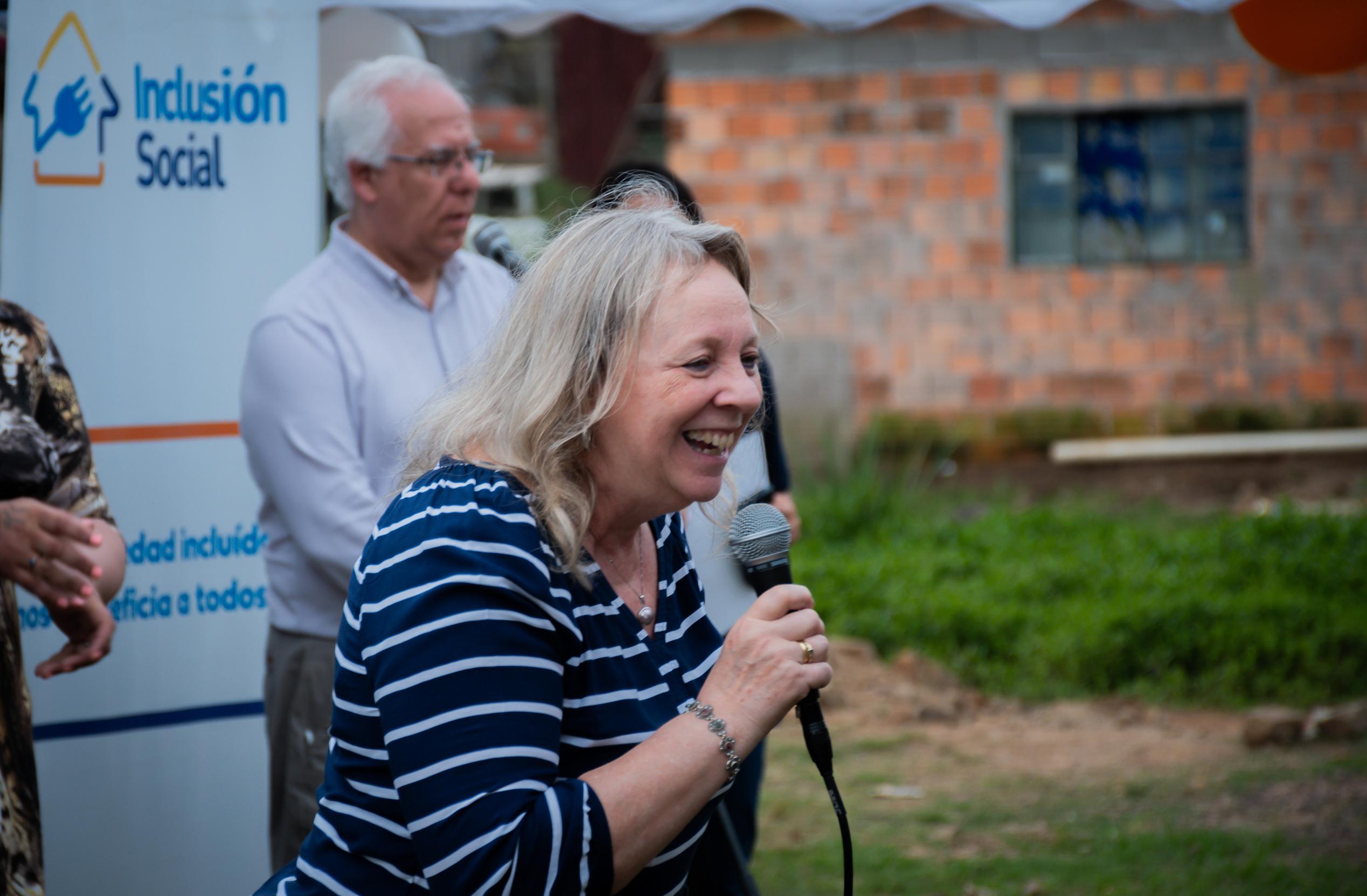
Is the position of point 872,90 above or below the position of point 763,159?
above

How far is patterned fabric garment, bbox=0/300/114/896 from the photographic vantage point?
2.57 metres

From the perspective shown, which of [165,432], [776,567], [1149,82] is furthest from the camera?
[1149,82]

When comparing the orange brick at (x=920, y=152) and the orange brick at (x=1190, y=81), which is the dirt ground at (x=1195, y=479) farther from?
the orange brick at (x=1190, y=81)

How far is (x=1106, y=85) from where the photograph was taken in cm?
1077

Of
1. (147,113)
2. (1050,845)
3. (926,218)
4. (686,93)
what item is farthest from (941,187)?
(147,113)

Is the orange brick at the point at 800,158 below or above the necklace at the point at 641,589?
above

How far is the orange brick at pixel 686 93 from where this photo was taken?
35.9 ft

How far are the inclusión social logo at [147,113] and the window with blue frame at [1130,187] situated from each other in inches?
328

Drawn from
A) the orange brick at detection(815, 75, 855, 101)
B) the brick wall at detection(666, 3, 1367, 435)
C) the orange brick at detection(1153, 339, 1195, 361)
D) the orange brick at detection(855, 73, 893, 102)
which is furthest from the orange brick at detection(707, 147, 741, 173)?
the orange brick at detection(1153, 339, 1195, 361)

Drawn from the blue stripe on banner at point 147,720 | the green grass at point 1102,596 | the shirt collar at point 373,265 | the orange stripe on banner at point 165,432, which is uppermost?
the shirt collar at point 373,265

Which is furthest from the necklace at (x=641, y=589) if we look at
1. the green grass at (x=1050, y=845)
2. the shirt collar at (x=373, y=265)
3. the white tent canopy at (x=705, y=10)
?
the green grass at (x=1050, y=845)

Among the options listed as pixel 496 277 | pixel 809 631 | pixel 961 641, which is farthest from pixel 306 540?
pixel 961 641

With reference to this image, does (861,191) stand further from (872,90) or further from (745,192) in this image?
(745,192)

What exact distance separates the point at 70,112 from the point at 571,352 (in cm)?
220
